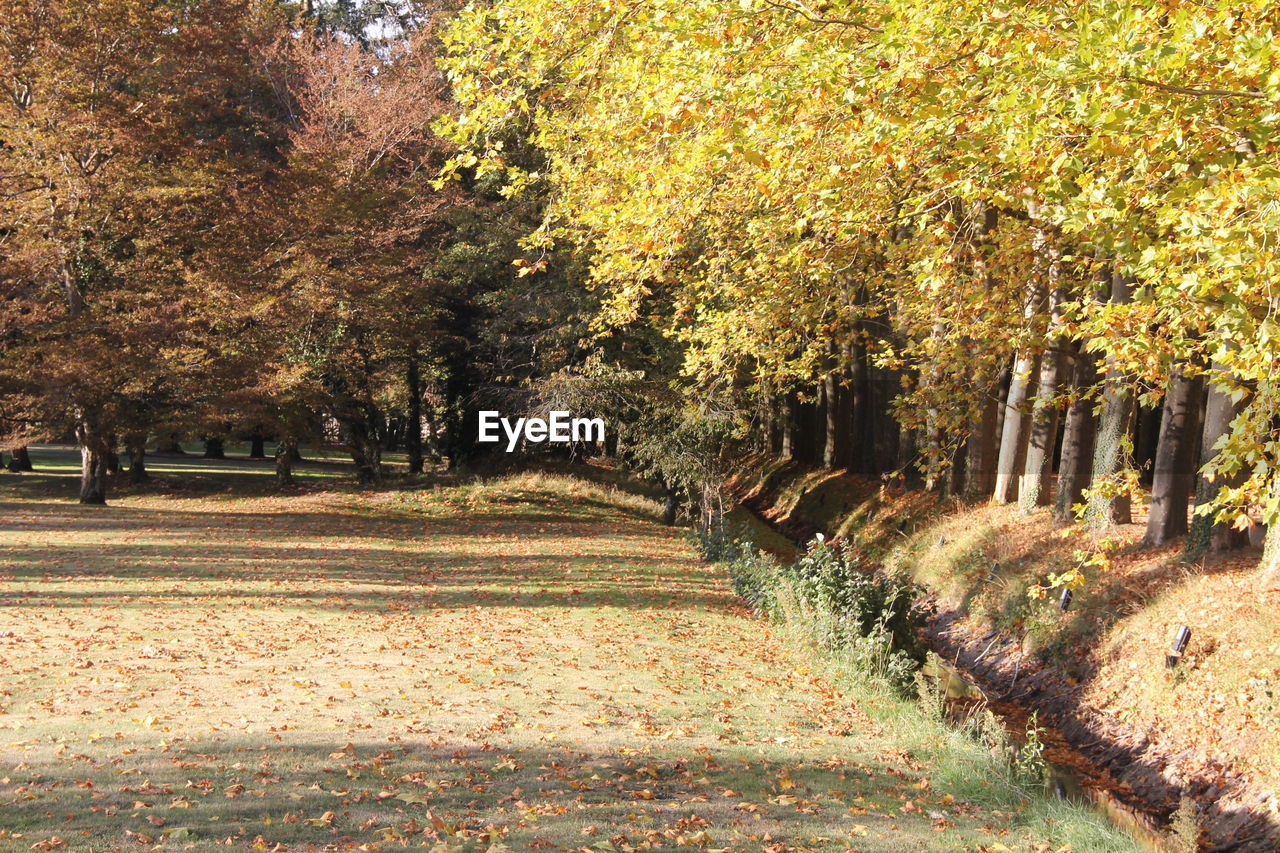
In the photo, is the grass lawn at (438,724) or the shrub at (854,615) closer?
the grass lawn at (438,724)

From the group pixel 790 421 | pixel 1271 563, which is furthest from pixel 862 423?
pixel 1271 563

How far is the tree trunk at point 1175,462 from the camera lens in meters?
13.8

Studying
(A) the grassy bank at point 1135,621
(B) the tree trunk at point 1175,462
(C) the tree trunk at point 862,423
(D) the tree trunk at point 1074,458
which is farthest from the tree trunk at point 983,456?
(B) the tree trunk at point 1175,462

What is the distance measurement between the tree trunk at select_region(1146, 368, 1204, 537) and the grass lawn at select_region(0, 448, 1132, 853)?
5.31 metres

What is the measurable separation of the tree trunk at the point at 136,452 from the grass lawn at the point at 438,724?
10824mm

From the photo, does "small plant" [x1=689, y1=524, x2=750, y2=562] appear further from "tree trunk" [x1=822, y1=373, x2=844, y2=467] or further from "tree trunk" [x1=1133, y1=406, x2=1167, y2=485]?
"tree trunk" [x1=1133, y1=406, x2=1167, y2=485]

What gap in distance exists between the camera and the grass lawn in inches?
248

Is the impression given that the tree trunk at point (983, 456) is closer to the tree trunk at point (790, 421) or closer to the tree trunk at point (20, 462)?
the tree trunk at point (790, 421)

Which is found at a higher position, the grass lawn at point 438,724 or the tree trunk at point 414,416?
the tree trunk at point 414,416

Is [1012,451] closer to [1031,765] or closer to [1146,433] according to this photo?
[1146,433]

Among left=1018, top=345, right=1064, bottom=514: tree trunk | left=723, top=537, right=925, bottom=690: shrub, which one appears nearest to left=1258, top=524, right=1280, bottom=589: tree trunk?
left=723, top=537, right=925, bottom=690: shrub

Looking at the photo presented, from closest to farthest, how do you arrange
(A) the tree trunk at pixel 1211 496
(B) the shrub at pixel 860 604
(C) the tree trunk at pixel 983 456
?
(B) the shrub at pixel 860 604 < (A) the tree trunk at pixel 1211 496 < (C) the tree trunk at pixel 983 456

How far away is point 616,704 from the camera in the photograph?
9.95 m

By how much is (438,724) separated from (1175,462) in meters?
10.2
